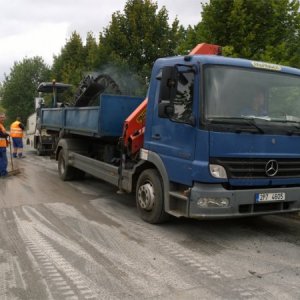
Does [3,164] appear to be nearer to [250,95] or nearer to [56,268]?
[56,268]

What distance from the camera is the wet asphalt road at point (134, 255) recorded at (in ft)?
13.6

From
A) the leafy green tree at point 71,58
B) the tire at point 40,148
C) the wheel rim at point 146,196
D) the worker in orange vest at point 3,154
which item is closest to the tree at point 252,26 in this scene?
the wheel rim at point 146,196

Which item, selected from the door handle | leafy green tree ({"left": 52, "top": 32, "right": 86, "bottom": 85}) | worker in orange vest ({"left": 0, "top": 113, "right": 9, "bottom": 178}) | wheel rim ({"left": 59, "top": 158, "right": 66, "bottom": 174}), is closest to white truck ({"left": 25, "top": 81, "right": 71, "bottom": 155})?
worker in orange vest ({"left": 0, "top": 113, "right": 9, "bottom": 178})

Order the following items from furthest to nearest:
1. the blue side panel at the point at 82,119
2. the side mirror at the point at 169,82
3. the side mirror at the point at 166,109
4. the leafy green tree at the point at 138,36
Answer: the leafy green tree at the point at 138,36 < the blue side panel at the point at 82,119 < the side mirror at the point at 166,109 < the side mirror at the point at 169,82

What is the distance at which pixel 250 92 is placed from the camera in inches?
225

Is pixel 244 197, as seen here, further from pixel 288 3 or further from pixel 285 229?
pixel 288 3

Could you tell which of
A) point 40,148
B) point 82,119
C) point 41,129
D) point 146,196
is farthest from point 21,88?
point 146,196

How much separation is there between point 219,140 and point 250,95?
0.82 meters

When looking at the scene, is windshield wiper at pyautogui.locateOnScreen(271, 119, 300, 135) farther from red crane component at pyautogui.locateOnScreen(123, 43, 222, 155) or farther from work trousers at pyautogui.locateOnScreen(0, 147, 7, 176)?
work trousers at pyautogui.locateOnScreen(0, 147, 7, 176)

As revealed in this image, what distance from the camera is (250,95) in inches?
224

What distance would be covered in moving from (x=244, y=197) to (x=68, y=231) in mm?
2440

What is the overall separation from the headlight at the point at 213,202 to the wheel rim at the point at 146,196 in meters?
1.09

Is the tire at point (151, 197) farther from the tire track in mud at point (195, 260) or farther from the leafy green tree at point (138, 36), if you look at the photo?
the leafy green tree at point (138, 36)

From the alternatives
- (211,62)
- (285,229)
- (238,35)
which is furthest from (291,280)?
(238,35)
